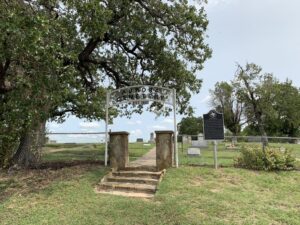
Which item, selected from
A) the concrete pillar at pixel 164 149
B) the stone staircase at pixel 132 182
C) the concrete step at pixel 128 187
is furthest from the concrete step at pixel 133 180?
the concrete pillar at pixel 164 149

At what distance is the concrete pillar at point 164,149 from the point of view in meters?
11.7

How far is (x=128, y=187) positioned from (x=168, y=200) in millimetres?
1828

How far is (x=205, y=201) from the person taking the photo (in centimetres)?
845

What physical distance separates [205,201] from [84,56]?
29.5ft

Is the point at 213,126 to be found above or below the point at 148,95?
below

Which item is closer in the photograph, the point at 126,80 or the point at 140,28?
the point at 140,28

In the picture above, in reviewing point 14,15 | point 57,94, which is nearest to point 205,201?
point 57,94

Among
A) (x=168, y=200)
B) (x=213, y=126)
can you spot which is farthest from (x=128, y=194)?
(x=213, y=126)

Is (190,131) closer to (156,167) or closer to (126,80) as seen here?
(126,80)

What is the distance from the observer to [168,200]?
8555 mm

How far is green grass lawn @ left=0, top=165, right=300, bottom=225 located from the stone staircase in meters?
0.29

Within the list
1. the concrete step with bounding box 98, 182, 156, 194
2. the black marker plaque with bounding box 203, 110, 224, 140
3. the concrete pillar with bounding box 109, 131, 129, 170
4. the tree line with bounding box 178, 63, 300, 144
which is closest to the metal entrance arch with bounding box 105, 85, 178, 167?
the concrete pillar with bounding box 109, 131, 129, 170

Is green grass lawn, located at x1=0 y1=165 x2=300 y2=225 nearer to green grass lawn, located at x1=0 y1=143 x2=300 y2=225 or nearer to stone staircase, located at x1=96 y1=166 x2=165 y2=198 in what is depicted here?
green grass lawn, located at x1=0 y1=143 x2=300 y2=225

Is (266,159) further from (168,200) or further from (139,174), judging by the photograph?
(168,200)
